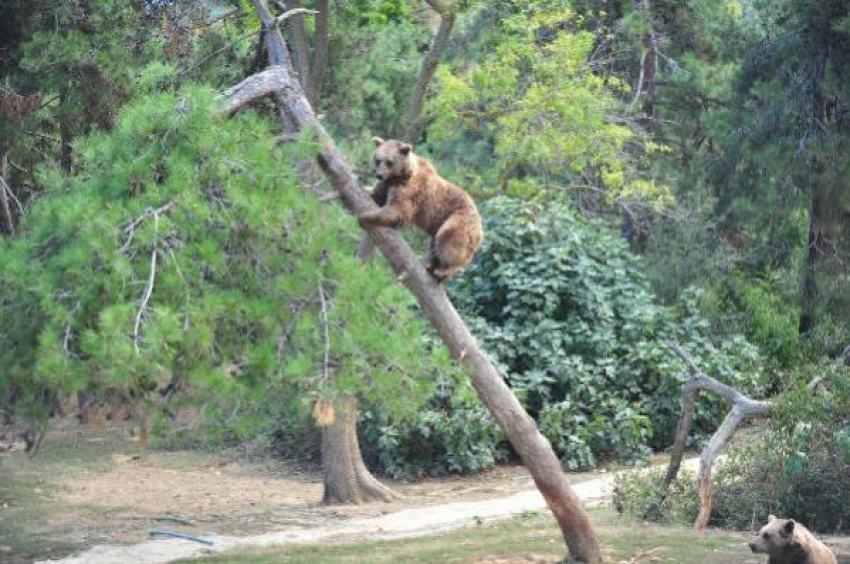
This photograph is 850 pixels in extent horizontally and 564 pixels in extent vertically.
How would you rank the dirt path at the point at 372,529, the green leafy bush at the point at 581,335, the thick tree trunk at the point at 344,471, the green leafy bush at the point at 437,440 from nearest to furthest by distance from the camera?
1. the dirt path at the point at 372,529
2. the thick tree trunk at the point at 344,471
3. the green leafy bush at the point at 437,440
4. the green leafy bush at the point at 581,335

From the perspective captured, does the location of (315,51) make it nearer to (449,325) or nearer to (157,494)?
(157,494)

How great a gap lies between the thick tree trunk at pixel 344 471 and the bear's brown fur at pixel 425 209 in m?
5.14

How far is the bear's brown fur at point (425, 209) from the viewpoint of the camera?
1050 centimetres

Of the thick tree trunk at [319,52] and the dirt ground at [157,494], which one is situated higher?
the thick tree trunk at [319,52]

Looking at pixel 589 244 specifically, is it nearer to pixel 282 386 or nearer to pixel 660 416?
pixel 660 416

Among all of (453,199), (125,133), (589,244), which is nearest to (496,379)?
(453,199)

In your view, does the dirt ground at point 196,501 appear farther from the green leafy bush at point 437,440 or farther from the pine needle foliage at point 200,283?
the pine needle foliage at point 200,283

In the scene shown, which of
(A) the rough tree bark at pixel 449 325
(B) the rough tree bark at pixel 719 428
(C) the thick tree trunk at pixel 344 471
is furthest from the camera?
(C) the thick tree trunk at pixel 344 471

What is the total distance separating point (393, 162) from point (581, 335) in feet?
30.0

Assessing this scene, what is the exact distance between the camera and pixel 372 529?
45.3 ft

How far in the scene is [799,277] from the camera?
64.5 ft

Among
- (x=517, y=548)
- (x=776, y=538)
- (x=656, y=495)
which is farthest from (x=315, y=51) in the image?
(x=776, y=538)

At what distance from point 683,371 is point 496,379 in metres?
8.48

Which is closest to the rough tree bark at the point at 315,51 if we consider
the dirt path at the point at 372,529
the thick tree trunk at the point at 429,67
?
the thick tree trunk at the point at 429,67
